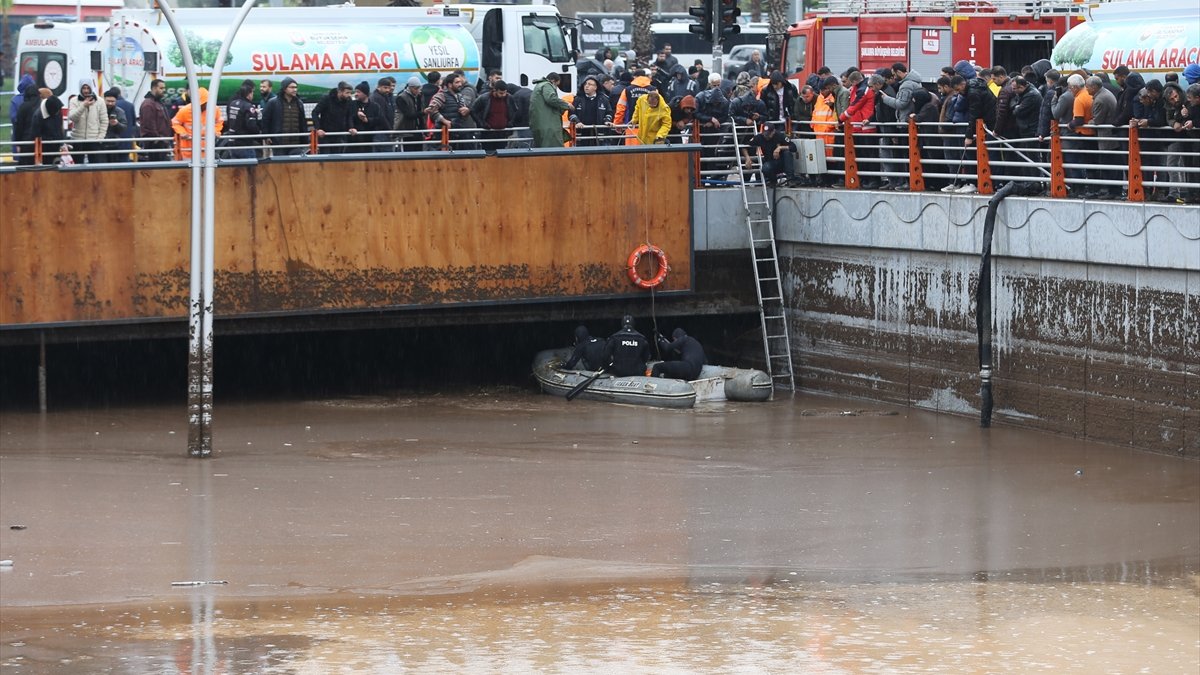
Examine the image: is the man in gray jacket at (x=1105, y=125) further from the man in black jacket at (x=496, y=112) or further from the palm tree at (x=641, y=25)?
the palm tree at (x=641, y=25)

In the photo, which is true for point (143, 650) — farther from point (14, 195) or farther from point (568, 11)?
point (568, 11)

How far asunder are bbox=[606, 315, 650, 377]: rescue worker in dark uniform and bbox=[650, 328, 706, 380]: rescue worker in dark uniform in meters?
0.23

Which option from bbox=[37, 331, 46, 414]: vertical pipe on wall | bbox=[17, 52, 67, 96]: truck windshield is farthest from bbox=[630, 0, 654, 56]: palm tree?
bbox=[37, 331, 46, 414]: vertical pipe on wall

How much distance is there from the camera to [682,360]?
24062mm

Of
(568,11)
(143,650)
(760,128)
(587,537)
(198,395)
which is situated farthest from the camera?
(568,11)

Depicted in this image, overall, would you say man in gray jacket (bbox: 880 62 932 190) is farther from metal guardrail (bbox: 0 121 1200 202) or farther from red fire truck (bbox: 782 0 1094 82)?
red fire truck (bbox: 782 0 1094 82)

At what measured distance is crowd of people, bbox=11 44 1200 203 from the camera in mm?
20531

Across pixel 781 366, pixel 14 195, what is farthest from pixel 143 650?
pixel 781 366

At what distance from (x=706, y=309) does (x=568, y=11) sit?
1809 inches

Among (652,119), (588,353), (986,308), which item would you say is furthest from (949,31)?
(986,308)

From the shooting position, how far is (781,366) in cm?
2506

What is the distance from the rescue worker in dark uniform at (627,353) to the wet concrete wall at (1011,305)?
1.79 m

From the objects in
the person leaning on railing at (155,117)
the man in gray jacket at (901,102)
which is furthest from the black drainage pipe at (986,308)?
the person leaning on railing at (155,117)

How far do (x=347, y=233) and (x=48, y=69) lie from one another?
33.0 ft
